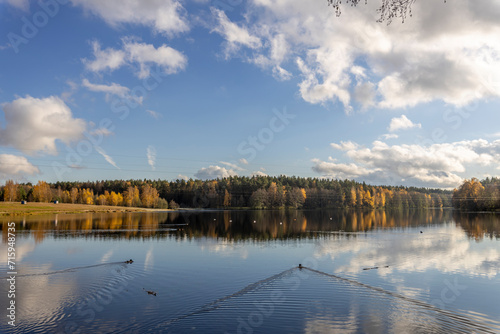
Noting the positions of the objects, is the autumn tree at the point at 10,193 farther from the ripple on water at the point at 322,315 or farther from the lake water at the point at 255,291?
the ripple on water at the point at 322,315

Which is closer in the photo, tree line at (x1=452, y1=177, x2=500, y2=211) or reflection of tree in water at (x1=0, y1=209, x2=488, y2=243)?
reflection of tree in water at (x1=0, y1=209, x2=488, y2=243)

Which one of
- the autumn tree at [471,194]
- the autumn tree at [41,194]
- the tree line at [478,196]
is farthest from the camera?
the autumn tree at [41,194]

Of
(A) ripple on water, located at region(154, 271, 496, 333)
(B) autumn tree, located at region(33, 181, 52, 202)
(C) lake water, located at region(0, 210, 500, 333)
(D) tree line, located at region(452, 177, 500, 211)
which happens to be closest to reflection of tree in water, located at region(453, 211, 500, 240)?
(C) lake water, located at region(0, 210, 500, 333)

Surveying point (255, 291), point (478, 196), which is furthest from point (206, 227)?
point (478, 196)

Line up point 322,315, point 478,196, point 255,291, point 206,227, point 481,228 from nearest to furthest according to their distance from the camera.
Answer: point 322,315 → point 255,291 → point 481,228 → point 206,227 → point 478,196

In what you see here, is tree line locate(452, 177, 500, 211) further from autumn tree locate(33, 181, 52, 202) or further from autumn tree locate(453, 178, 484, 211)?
autumn tree locate(33, 181, 52, 202)

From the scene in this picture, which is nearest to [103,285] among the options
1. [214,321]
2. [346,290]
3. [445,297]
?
[214,321]

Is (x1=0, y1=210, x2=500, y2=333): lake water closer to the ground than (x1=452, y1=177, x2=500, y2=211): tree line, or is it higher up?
closer to the ground

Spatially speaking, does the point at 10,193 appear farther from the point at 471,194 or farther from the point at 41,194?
the point at 471,194

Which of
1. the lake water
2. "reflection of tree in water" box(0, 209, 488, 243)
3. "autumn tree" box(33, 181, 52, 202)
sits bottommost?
Answer: "reflection of tree in water" box(0, 209, 488, 243)

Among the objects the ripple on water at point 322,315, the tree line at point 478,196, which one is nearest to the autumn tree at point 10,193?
the ripple on water at point 322,315

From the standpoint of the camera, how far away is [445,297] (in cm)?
2017

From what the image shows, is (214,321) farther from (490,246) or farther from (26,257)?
(490,246)

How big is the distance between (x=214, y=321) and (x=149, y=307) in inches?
166
